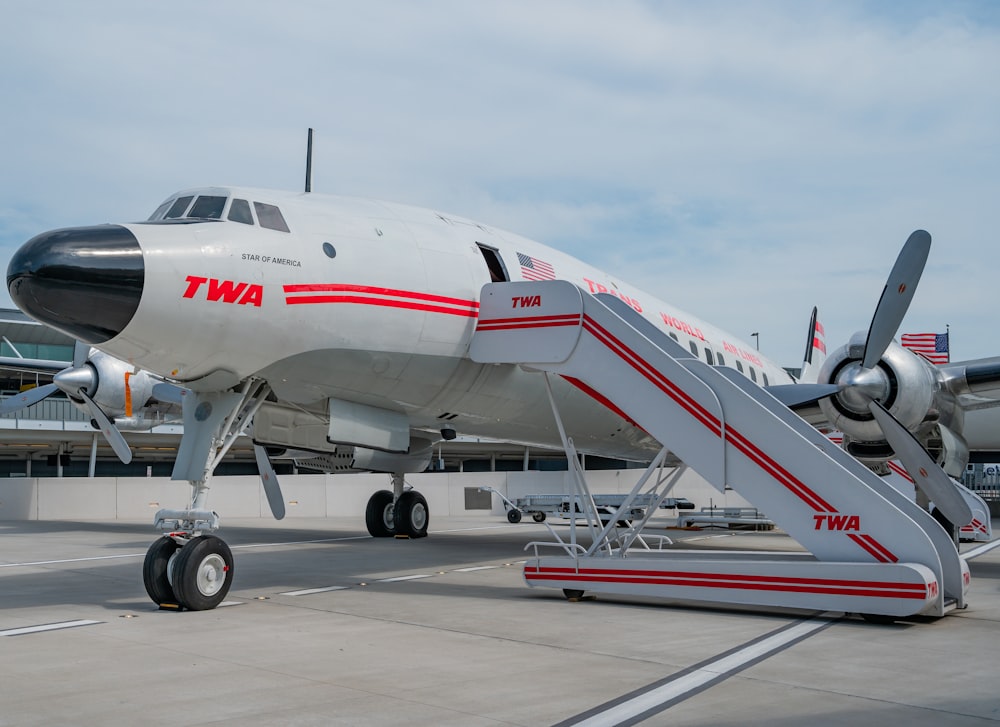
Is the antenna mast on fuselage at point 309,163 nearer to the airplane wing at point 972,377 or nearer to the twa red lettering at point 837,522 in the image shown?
the twa red lettering at point 837,522

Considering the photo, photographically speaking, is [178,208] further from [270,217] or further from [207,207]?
[270,217]

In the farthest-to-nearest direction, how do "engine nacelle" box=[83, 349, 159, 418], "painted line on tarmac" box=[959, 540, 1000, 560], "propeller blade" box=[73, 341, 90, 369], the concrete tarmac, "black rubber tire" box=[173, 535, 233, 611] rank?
"propeller blade" box=[73, 341, 90, 369], "engine nacelle" box=[83, 349, 159, 418], "painted line on tarmac" box=[959, 540, 1000, 560], "black rubber tire" box=[173, 535, 233, 611], the concrete tarmac

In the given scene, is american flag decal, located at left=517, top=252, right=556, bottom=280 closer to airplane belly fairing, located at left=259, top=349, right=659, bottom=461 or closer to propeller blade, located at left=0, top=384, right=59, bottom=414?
airplane belly fairing, located at left=259, top=349, right=659, bottom=461

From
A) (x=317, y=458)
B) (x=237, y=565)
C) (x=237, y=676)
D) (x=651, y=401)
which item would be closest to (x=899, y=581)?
(x=651, y=401)

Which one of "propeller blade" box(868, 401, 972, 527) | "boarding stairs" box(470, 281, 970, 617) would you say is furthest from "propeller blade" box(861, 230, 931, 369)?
"boarding stairs" box(470, 281, 970, 617)

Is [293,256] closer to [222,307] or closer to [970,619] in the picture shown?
[222,307]

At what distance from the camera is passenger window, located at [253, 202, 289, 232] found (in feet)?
32.4

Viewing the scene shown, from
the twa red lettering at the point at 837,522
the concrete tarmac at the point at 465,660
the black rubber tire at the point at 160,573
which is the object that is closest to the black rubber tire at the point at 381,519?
the concrete tarmac at the point at 465,660

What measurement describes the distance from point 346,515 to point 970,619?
28.9 m

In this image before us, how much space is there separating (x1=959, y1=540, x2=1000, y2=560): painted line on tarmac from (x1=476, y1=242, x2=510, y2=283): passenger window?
35.5 feet

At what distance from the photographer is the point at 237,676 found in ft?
20.4

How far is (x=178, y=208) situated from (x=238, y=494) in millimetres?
24368

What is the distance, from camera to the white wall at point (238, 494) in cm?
2939

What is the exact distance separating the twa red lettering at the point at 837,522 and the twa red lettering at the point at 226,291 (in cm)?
613
